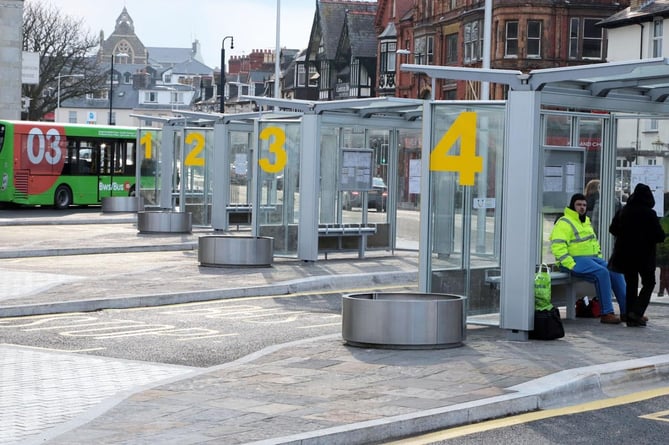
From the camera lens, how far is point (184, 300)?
1658 centimetres

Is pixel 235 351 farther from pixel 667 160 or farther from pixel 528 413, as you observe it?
pixel 667 160

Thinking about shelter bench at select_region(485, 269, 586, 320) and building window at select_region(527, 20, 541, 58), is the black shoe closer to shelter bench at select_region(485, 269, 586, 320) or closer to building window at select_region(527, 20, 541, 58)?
shelter bench at select_region(485, 269, 586, 320)

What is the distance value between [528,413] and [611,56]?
146 feet

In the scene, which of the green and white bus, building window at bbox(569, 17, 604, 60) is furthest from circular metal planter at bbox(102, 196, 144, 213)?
building window at bbox(569, 17, 604, 60)

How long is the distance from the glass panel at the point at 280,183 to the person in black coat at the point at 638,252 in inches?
390

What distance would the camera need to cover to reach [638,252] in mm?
13680

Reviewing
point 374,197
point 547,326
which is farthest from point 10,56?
point 547,326

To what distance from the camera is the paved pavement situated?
320 inches

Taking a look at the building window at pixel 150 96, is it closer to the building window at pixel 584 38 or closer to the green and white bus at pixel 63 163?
the building window at pixel 584 38

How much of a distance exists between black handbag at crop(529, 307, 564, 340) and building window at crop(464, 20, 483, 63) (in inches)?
2025

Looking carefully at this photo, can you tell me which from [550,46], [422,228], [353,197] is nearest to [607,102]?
[422,228]

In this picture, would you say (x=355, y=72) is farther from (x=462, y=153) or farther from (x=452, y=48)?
(x=462, y=153)

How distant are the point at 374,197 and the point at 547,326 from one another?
11.9 m

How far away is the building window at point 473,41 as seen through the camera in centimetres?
6369
